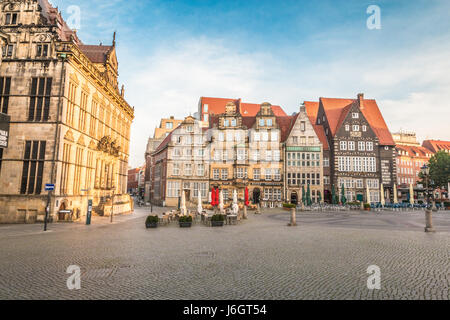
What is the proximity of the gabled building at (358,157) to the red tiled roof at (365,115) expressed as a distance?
184 millimetres

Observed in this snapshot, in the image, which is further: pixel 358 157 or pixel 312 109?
pixel 312 109

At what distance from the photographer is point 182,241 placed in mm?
13438

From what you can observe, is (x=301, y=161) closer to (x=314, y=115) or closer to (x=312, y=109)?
(x=314, y=115)

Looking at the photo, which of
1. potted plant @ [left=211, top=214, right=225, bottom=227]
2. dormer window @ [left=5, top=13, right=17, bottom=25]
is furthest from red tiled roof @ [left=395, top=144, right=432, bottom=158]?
dormer window @ [left=5, top=13, right=17, bottom=25]

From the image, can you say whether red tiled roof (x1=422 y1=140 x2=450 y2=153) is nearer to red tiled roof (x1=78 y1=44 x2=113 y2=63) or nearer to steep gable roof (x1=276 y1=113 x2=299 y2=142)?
steep gable roof (x1=276 y1=113 x2=299 y2=142)

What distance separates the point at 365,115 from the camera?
178ft

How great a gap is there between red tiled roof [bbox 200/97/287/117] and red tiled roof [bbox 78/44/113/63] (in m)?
22.9

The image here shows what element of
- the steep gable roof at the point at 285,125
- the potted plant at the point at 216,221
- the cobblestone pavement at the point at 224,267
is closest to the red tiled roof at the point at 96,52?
the potted plant at the point at 216,221

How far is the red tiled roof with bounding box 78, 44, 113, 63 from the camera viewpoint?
33156mm

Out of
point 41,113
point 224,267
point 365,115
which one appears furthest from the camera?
point 365,115

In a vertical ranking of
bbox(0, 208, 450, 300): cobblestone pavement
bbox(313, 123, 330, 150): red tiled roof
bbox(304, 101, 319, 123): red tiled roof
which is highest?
bbox(304, 101, 319, 123): red tiled roof

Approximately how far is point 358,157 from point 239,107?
944 inches

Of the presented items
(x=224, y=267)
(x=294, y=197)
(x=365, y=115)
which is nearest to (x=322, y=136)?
(x=365, y=115)
